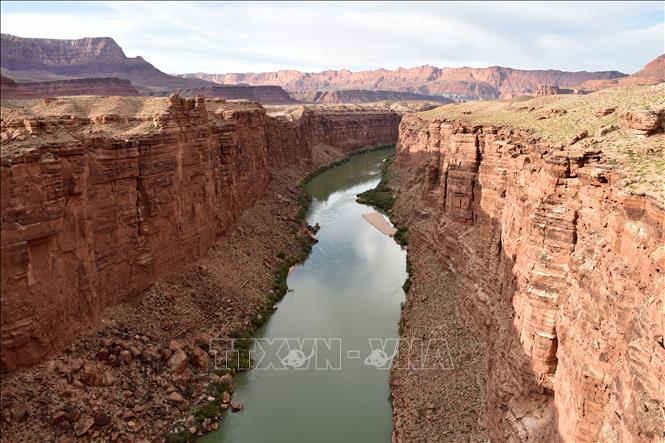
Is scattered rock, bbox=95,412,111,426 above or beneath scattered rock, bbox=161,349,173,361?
beneath

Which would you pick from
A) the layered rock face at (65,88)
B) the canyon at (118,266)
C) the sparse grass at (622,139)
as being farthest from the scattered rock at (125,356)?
the layered rock face at (65,88)

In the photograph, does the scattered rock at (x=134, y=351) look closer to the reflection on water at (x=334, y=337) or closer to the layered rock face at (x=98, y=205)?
the layered rock face at (x=98, y=205)

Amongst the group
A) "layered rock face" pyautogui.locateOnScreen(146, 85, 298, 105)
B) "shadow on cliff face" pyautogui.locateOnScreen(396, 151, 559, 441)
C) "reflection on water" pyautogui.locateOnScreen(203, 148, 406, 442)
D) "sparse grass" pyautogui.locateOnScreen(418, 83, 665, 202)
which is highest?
"layered rock face" pyautogui.locateOnScreen(146, 85, 298, 105)

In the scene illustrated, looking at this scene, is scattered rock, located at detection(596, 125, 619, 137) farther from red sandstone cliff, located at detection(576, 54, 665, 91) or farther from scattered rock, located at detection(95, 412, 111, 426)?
red sandstone cliff, located at detection(576, 54, 665, 91)

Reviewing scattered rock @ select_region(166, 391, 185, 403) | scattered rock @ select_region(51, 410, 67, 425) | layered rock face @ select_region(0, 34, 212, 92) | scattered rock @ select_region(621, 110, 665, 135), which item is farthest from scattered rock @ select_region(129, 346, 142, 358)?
layered rock face @ select_region(0, 34, 212, 92)

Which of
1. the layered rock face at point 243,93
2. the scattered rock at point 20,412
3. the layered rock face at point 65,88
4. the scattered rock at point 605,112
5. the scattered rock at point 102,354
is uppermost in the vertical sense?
the layered rock face at point 243,93

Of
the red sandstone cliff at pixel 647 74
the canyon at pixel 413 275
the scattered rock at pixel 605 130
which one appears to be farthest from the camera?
the red sandstone cliff at pixel 647 74

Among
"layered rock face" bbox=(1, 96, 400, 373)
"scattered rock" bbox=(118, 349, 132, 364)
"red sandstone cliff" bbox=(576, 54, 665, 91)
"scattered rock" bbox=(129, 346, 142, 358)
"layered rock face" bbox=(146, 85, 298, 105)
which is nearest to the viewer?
"layered rock face" bbox=(1, 96, 400, 373)
